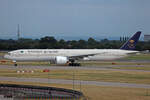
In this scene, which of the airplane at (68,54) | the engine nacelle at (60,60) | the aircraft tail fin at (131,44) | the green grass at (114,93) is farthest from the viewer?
the aircraft tail fin at (131,44)

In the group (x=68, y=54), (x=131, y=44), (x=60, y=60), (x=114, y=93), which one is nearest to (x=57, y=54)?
(x=68, y=54)

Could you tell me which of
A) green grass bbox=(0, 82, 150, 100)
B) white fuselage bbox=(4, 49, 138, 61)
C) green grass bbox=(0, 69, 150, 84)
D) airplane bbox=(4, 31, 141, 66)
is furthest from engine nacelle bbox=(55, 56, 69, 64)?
green grass bbox=(0, 82, 150, 100)

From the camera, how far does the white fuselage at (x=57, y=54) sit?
67938 mm

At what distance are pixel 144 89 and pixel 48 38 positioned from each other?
147 metres

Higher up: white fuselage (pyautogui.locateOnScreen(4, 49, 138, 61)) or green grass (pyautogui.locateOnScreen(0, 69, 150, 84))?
white fuselage (pyautogui.locateOnScreen(4, 49, 138, 61))

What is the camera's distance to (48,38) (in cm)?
17950

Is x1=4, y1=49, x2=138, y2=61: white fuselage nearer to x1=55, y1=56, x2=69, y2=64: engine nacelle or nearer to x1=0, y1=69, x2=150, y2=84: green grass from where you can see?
x1=55, y1=56, x2=69, y2=64: engine nacelle

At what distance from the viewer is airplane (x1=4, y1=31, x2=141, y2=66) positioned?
67875 millimetres

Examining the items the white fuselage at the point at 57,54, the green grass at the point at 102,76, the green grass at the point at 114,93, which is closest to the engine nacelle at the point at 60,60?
the white fuselage at the point at 57,54

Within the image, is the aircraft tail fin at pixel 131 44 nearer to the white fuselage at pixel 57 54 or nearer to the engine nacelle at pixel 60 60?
the white fuselage at pixel 57 54

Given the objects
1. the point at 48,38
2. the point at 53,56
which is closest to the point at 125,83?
the point at 53,56

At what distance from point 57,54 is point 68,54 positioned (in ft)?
8.70

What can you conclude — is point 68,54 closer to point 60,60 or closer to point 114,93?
point 60,60

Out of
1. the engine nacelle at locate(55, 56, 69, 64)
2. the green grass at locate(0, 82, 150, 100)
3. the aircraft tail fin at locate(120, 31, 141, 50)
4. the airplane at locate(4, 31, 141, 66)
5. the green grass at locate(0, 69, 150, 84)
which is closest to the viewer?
the green grass at locate(0, 82, 150, 100)
